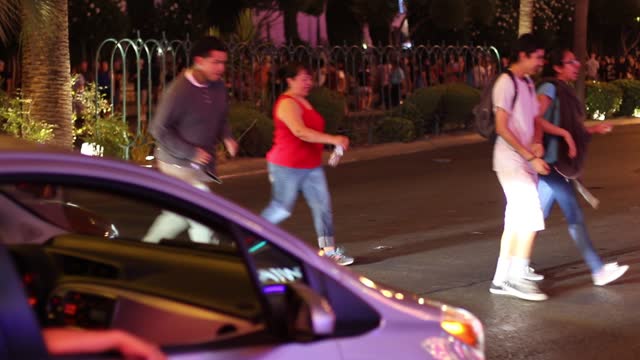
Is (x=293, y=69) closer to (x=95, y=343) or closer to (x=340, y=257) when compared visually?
(x=340, y=257)

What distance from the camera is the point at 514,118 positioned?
26.2 feet

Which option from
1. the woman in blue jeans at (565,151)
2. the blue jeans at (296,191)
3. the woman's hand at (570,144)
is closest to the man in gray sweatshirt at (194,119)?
the blue jeans at (296,191)

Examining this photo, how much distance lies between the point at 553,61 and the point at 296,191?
2.13 meters

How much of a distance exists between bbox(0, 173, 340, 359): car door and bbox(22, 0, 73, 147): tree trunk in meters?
12.2

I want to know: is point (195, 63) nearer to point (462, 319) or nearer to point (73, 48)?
point (462, 319)

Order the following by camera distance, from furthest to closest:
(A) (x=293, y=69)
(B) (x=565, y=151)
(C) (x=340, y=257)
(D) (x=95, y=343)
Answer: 1. (C) (x=340, y=257)
2. (A) (x=293, y=69)
3. (B) (x=565, y=151)
4. (D) (x=95, y=343)

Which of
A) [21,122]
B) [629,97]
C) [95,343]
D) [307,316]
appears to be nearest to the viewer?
[95,343]

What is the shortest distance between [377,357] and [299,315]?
0.38 metres

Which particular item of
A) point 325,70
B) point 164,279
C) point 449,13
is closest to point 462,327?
point 164,279

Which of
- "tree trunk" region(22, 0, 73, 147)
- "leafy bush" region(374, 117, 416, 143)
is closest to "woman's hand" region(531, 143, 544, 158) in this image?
"tree trunk" region(22, 0, 73, 147)

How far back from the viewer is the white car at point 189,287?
11.0 feet

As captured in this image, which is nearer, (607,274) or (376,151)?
(607,274)

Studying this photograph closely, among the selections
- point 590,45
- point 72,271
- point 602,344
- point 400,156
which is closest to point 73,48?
point 400,156

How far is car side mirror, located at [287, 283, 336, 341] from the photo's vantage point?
11.2ft
